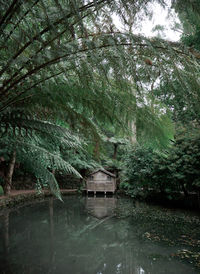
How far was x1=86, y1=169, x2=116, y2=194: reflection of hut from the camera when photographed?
13.2m

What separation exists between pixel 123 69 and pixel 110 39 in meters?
0.19

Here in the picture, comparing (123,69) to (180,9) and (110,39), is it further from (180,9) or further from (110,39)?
(180,9)

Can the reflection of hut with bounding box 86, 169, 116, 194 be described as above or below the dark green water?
above

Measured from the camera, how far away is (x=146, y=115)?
1834mm

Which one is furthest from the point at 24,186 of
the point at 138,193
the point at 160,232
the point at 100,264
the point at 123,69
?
the point at 123,69

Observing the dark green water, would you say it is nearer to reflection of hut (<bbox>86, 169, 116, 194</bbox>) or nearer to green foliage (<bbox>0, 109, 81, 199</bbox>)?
green foliage (<bbox>0, 109, 81, 199</bbox>)

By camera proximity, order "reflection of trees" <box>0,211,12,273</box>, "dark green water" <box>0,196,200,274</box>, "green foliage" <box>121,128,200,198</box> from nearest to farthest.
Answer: "reflection of trees" <box>0,211,12,273</box>, "dark green water" <box>0,196,200,274</box>, "green foliage" <box>121,128,200,198</box>

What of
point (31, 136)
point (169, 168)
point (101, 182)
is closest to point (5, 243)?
point (31, 136)

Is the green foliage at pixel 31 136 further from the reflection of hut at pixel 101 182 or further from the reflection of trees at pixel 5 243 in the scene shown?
the reflection of hut at pixel 101 182

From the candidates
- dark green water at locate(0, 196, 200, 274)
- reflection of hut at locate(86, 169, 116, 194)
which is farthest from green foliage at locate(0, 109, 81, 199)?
reflection of hut at locate(86, 169, 116, 194)

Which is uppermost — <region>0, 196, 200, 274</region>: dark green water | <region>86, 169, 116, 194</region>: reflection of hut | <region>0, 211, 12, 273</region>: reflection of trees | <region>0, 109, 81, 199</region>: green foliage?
<region>0, 109, 81, 199</region>: green foliage

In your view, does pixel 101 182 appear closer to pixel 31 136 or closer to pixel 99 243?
pixel 99 243

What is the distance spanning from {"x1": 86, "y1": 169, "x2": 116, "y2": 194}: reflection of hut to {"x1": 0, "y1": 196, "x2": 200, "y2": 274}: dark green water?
19.8 ft

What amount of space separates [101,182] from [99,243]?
29.2 feet
